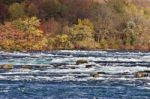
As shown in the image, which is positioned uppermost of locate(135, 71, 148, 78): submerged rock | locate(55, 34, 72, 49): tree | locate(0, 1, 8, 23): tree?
locate(0, 1, 8, 23): tree

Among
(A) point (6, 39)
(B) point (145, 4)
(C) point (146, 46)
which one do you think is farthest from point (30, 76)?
(B) point (145, 4)

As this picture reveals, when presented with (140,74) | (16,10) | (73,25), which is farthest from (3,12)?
(140,74)

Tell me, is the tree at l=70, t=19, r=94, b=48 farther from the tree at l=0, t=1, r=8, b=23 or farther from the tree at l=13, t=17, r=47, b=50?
the tree at l=0, t=1, r=8, b=23

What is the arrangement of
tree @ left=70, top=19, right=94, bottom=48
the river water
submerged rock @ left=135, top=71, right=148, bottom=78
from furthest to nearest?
tree @ left=70, top=19, right=94, bottom=48 < submerged rock @ left=135, top=71, right=148, bottom=78 < the river water

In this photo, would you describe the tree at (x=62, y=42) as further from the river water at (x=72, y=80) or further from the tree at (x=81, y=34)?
the river water at (x=72, y=80)

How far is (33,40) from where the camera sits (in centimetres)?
10456

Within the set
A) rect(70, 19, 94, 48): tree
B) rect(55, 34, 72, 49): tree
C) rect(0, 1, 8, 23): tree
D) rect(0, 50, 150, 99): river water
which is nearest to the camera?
rect(0, 50, 150, 99): river water

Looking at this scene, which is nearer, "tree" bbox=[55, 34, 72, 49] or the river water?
the river water

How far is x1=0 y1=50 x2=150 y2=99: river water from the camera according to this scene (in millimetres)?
41469

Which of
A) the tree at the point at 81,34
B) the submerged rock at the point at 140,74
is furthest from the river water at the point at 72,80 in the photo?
the tree at the point at 81,34

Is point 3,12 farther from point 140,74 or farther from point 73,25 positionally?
point 140,74

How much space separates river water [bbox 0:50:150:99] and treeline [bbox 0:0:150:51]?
Answer: 35267 mm

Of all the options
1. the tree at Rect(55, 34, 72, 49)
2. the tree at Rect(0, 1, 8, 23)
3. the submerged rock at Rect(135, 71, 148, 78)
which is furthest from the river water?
the tree at Rect(0, 1, 8, 23)

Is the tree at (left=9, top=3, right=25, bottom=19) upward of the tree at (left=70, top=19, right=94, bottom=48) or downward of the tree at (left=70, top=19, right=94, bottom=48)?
upward
